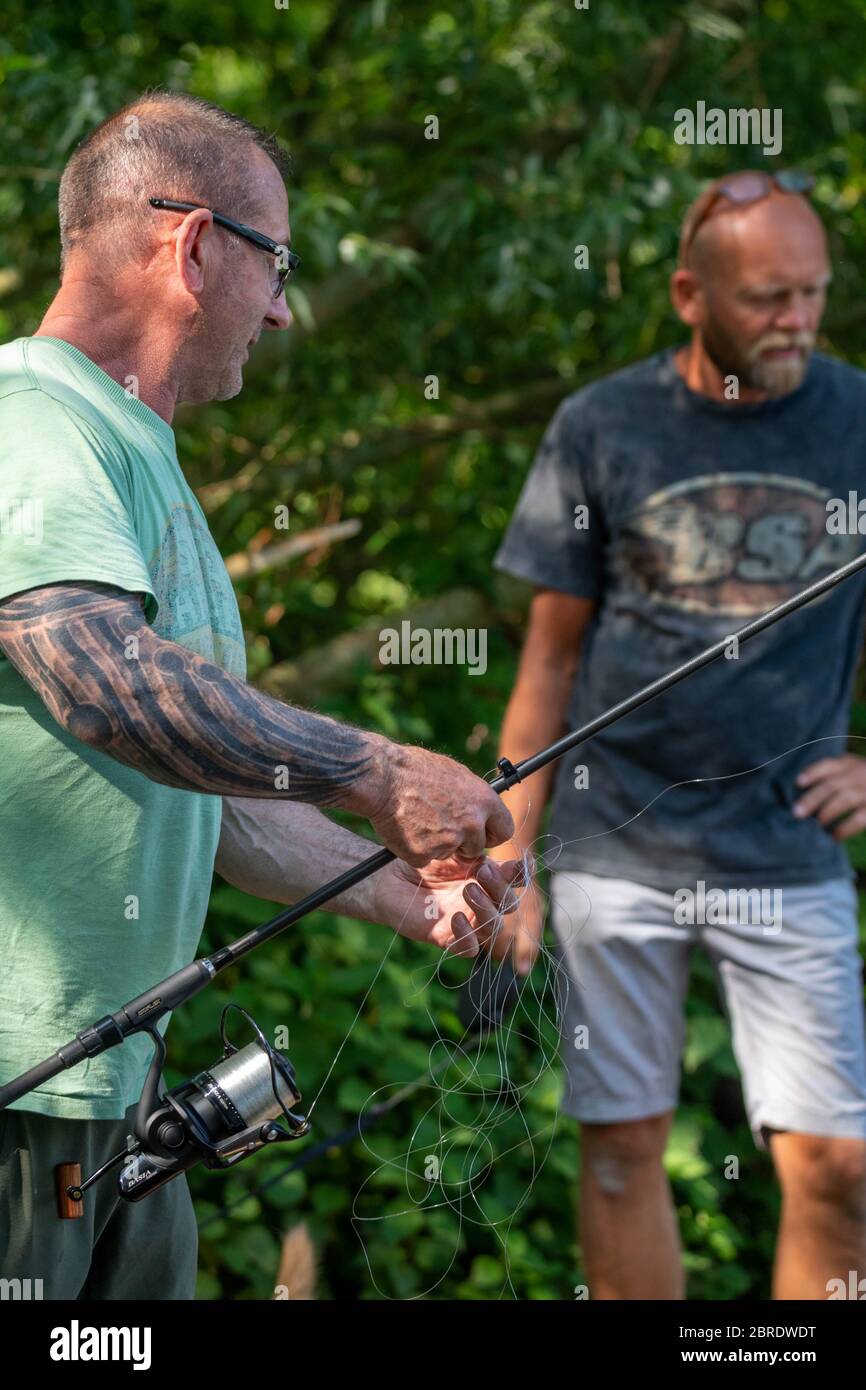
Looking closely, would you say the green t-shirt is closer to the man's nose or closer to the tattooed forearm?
the tattooed forearm

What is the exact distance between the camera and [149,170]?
228 cm

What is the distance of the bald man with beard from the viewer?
3590 millimetres

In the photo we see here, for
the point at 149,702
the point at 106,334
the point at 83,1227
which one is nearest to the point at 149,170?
the point at 106,334

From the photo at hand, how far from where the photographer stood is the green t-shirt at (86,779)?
1.96 metres

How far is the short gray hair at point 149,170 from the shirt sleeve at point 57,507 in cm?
37

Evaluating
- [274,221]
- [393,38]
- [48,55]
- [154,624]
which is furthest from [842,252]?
[154,624]

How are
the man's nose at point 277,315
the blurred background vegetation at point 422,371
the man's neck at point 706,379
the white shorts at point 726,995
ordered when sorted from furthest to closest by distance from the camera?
the blurred background vegetation at point 422,371 < the man's neck at point 706,379 < the white shorts at point 726,995 < the man's nose at point 277,315

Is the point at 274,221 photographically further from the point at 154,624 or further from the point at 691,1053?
the point at 691,1053

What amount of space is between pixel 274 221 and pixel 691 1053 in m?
2.74

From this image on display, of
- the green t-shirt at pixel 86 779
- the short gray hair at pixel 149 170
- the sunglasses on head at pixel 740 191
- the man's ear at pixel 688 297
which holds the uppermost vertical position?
the sunglasses on head at pixel 740 191

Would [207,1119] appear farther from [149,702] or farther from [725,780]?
[725,780]

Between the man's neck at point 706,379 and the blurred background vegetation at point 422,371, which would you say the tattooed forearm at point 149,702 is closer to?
the man's neck at point 706,379

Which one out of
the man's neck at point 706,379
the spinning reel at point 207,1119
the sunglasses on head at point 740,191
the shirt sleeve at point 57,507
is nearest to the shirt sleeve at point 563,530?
the man's neck at point 706,379

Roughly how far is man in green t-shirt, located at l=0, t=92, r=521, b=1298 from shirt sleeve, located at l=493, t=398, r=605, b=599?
4.47ft
